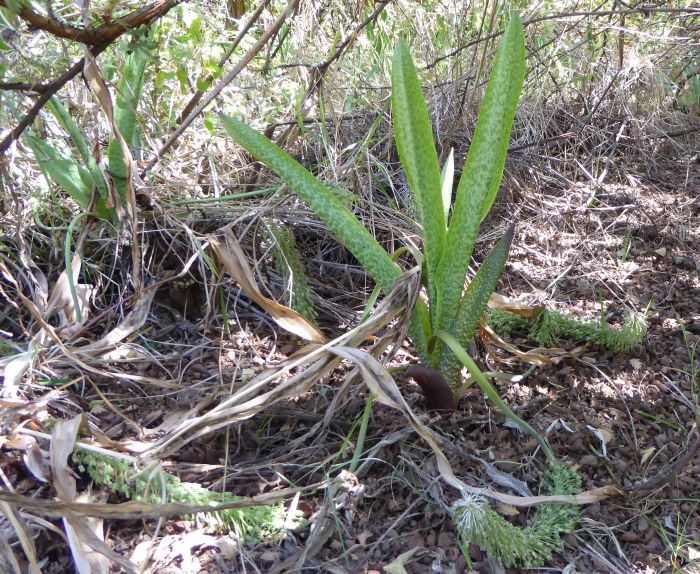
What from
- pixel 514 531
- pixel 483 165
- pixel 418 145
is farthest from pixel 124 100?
pixel 514 531

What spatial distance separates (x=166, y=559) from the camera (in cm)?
100

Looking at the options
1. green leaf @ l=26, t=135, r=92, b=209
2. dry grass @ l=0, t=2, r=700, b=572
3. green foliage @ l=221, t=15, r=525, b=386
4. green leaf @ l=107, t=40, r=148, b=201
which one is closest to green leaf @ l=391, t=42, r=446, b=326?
green foliage @ l=221, t=15, r=525, b=386

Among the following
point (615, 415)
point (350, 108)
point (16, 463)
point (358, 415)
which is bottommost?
point (615, 415)

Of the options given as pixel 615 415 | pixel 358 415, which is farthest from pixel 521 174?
pixel 358 415

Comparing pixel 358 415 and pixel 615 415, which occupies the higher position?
pixel 358 415

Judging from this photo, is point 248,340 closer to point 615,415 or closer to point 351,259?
point 351,259

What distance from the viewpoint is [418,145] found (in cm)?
120

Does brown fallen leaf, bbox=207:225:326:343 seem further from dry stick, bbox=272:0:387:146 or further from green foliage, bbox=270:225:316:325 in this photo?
dry stick, bbox=272:0:387:146

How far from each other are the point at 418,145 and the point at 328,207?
20 centimetres

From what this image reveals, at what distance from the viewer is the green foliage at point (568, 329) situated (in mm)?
1389

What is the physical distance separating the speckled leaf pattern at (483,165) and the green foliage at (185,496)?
1.54 feet

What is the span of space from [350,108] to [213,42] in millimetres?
450

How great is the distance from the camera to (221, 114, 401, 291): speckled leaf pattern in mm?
1211

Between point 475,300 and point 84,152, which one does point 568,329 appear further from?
point 84,152
